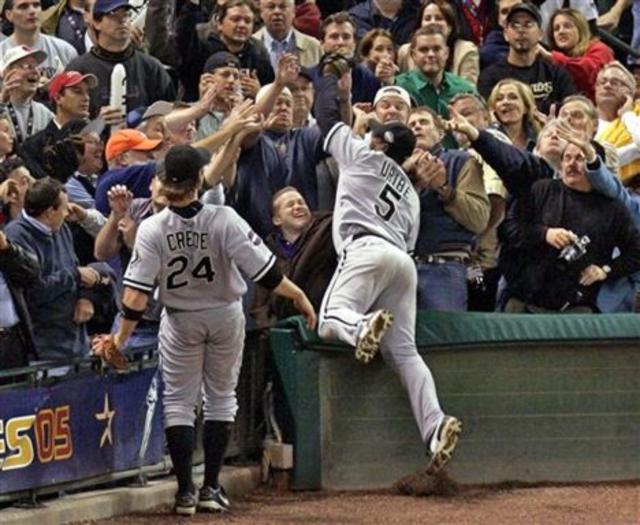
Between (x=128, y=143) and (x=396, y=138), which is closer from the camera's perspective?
(x=396, y=138)

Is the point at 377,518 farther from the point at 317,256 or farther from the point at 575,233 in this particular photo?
the point at 575,233

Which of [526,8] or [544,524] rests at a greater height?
[526,8]

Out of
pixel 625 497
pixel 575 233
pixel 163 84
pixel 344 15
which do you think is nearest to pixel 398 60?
pixel 344 15

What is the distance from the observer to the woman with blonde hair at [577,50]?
15.9 m

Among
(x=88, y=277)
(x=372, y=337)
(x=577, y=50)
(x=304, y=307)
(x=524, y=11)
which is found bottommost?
(x=372, y=337)

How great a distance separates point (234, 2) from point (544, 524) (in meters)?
5.15

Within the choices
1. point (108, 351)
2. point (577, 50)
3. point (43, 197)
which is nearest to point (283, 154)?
point (43, 197)

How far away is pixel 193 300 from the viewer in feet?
34.3

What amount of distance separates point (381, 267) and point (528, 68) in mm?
4419

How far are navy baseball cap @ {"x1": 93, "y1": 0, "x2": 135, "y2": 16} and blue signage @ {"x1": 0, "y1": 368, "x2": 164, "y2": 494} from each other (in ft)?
11.3

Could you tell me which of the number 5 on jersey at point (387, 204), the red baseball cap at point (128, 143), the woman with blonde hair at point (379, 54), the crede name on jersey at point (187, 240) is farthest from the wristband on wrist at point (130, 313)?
the woman with blonde hair at point (379, 54)

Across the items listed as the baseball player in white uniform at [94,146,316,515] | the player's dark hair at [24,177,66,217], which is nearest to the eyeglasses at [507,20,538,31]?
the baseball player in white uniform at [94,146,316,515]

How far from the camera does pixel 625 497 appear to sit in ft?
38.7

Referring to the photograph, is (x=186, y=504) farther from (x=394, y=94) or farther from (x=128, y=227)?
(x=394, y=94)
